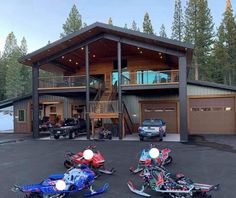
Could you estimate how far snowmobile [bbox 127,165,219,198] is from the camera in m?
6.18

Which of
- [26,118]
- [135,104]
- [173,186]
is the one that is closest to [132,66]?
[135,104]

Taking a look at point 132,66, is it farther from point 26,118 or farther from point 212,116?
point 26,118

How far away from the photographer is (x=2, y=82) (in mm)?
61906

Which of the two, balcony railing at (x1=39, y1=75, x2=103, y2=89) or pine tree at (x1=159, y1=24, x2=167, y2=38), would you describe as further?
pine tree at (x1=159, y1=24, x2=167, y2=38)

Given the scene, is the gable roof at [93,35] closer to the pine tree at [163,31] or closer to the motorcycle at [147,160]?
the motorcycle at [147,160]

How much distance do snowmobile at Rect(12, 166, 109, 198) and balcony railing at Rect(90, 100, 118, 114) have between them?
12982 millimetres

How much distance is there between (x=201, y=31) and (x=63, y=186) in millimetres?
40250

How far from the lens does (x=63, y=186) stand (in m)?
6.01

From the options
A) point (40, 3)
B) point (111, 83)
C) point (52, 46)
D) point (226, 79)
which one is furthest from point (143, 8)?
point (52, 46)

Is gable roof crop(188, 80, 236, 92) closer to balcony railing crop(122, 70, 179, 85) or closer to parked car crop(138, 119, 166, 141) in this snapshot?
balcony railing crop(122, 70, 179, 85)

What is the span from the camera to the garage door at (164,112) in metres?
24.1

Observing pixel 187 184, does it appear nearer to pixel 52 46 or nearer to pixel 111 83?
pixel 52 46

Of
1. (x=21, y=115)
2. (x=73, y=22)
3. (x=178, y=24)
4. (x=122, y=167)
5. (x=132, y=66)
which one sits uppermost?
(x=73, y=22)

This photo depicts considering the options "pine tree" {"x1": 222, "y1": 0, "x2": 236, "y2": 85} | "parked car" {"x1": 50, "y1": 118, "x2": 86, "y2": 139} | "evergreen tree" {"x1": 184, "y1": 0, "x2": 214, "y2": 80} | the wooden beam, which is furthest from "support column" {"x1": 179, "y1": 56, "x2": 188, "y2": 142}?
"pine tree" {"x1": 222, "y1": 0, "x2": 236, "y2": 85}
